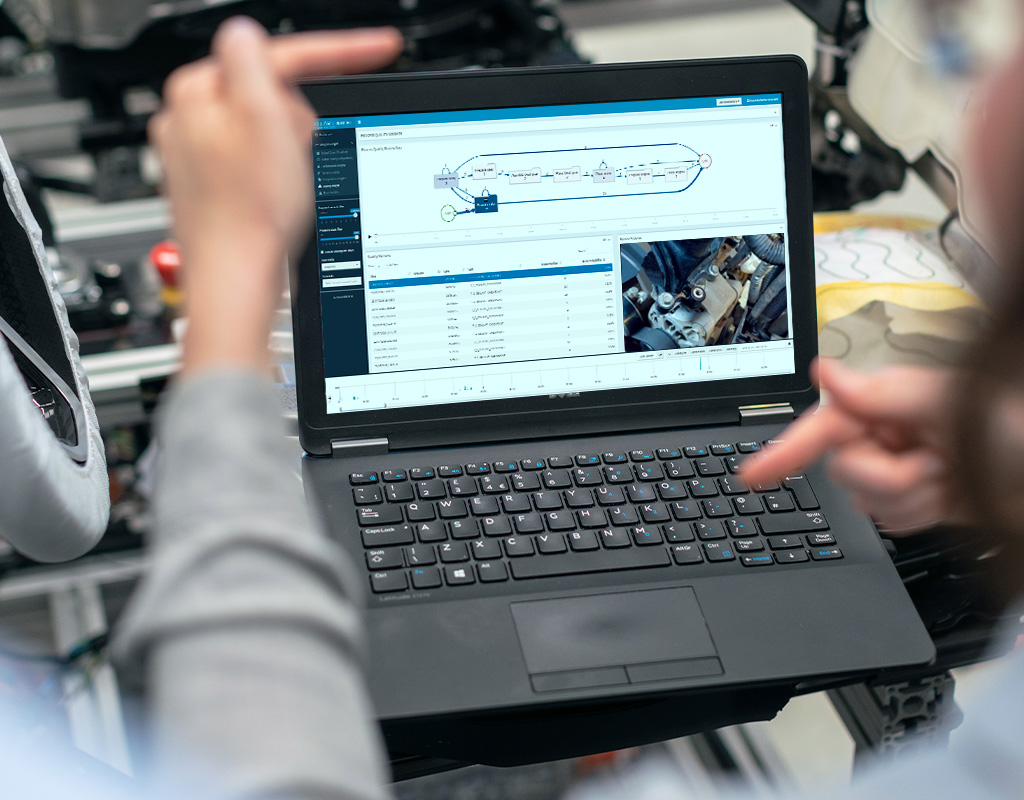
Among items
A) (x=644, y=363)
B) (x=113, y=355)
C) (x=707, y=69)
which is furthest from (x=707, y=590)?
(x=113, y=355)

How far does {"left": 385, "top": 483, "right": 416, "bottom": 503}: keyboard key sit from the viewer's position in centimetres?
68

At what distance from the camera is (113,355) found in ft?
3.05

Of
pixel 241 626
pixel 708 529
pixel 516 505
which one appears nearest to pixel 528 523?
pixel 516 505

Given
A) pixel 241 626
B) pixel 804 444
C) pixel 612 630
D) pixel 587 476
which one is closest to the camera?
A: pixel 241 626

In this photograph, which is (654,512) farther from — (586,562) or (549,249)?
(549,249)

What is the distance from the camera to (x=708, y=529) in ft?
2.23

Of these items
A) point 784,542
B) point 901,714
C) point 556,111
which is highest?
point 556,111

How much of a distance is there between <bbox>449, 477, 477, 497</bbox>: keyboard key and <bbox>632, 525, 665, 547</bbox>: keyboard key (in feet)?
0.40

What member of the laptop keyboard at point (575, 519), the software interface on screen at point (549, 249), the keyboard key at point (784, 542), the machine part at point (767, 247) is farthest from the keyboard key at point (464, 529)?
the machine part at point (767, 247)

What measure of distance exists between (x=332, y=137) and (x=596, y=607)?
387mm

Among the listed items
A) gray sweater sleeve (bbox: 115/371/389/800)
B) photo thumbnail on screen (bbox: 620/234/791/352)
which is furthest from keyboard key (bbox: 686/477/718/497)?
gray sweater sleeve (bbox: 115/371/389/800)

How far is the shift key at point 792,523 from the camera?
0.68m

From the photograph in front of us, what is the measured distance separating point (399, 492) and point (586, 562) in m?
0.14

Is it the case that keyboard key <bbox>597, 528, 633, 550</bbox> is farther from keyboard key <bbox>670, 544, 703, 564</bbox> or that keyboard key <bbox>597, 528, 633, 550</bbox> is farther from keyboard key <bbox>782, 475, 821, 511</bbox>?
keyboard key <bbox>782, 475, 821, 511</bbox>
